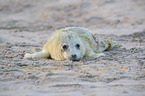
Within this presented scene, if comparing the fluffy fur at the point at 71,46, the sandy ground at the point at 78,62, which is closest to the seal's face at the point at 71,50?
the fluffy fur at the point at 71,46

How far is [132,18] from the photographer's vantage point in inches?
498

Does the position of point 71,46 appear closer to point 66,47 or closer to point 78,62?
point 66,47

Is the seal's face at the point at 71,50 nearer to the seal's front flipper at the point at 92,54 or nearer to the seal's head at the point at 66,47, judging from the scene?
the seal's head at the point at 66,47

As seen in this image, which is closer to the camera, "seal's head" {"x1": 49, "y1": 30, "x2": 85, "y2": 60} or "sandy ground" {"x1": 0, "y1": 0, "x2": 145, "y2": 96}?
"sandy ground" {"x1": 0, "y1": 0, "x2": 145, "y2": 96}

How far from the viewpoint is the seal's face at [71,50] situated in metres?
6.21

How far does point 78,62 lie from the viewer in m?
6.04

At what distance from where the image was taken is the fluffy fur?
6293 mm

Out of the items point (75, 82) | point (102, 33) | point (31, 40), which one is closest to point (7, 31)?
point (31, 40)

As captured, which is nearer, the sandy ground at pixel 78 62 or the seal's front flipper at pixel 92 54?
the sandy ground at pixel 78 62

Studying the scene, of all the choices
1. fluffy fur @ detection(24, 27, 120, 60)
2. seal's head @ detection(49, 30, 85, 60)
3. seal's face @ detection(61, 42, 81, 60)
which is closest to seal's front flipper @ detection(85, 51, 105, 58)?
fluffy fur @ detection(24, 27, 120, 60)

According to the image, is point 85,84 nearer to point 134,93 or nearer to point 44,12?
point 134,93

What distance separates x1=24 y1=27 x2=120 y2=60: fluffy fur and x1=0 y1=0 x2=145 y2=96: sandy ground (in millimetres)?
268

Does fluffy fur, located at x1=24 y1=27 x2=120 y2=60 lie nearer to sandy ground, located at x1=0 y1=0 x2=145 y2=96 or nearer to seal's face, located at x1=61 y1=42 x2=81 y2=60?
seal's face, located at x1=61 y1=42 x2=81 y2=60

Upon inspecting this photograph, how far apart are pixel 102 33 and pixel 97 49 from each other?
10.5 ft
